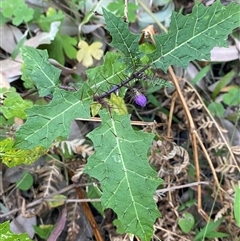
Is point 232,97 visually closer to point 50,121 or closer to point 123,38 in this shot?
point 123,38

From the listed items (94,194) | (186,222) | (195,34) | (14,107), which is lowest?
(186,222)

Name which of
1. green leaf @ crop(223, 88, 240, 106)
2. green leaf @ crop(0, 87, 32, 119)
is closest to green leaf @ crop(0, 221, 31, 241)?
green leaf @ crop(0, 87, 32, 119)

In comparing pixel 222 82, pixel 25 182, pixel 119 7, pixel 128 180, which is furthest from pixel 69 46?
pixel 128 180

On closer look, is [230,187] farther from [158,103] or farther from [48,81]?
[48,81]

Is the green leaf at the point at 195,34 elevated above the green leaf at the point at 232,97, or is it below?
above

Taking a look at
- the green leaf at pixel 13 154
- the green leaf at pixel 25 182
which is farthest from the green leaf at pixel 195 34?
the green leaf at pixel 25 182

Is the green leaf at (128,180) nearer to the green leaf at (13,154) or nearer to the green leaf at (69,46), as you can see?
the green leaf at (13,154)

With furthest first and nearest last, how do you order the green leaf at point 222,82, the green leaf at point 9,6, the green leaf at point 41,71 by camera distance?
1. the green leaf at point 222,82
2. the green leaf at point 9,6
3. the green leaf at point 41,71
